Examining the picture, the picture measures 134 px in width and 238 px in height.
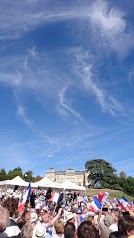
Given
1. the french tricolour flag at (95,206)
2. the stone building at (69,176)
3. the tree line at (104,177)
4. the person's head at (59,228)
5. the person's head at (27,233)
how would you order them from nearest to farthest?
the person's head at (27,233), the person's head at (59,228), the french tricolour flag at (95,206), the tree line at (104,177), the stone building at (69,176)

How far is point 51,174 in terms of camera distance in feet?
638

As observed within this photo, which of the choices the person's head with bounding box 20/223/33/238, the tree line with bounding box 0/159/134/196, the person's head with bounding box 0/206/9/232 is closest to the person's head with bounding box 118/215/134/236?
the person's head with bounding box 20/223/33/238

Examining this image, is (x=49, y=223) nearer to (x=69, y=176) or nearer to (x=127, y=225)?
(x=127, y=225)

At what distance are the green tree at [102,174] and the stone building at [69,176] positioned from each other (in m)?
58.8

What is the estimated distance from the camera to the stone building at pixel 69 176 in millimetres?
186375

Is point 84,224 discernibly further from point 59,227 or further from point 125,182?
point 125,182

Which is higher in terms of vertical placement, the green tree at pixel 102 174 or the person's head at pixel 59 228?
the green tree at pixel 102 174

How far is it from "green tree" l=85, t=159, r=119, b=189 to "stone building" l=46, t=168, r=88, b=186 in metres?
58.8

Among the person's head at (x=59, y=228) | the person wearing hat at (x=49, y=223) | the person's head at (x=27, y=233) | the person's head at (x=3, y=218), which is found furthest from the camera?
the person wearing hat at (x=49, y=223)

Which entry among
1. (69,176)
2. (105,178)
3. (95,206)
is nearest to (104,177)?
(105,178)

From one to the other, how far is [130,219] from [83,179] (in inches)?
7292

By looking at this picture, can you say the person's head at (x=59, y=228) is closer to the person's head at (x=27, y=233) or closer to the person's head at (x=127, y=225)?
the person's head at (x=27, y=233)

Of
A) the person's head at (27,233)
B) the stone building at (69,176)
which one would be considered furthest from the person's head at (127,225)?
the stone building at (69,176)

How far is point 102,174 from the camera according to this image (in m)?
120
